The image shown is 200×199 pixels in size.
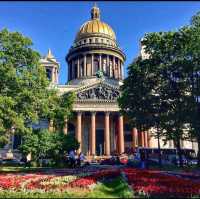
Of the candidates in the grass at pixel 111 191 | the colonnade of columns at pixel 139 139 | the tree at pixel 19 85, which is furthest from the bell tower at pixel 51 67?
the grass at pixel 111 191

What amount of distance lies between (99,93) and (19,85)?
3940 centimetres

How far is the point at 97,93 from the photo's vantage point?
2717 inches

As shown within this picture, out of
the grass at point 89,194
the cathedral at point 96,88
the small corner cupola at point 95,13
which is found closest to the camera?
the grass at point 89,194

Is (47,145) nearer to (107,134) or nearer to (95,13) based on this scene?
(107,134)

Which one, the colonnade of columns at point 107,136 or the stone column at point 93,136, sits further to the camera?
the colonnade of columns at point 107,136

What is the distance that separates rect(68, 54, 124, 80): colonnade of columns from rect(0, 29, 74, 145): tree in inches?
2094

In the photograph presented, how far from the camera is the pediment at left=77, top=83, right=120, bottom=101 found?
68438 mm

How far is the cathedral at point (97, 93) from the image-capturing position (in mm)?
67438

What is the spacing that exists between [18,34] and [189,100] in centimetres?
1675

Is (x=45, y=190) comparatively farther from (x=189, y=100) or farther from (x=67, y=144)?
(x=67, y=144)

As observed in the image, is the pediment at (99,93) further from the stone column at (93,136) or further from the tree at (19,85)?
the tree at (19,85)

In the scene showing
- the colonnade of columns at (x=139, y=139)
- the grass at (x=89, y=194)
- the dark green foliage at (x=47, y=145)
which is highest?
the colonnade of columns at (x=139, y=139)

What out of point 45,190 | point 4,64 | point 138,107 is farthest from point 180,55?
point 45,190

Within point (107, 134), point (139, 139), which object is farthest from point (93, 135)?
point (139, 139)
